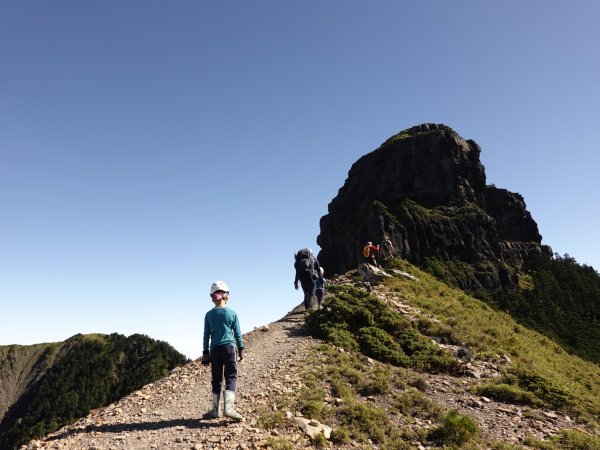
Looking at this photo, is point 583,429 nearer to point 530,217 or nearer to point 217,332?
point 217,332

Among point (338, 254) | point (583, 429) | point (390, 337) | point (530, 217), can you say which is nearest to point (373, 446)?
point (583, 429)

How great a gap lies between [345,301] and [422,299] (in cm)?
765

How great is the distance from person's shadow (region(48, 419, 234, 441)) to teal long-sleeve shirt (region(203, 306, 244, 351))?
1639 mm

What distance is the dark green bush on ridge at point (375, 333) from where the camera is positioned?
1480 cm

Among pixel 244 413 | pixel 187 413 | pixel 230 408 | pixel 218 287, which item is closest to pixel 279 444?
pixel 230 408

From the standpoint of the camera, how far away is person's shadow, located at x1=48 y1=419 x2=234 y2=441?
28.4 feet

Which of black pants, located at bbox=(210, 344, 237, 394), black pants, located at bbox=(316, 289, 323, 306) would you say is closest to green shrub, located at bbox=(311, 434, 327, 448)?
black pants, located at bbox=(210, 344, 237, 394)

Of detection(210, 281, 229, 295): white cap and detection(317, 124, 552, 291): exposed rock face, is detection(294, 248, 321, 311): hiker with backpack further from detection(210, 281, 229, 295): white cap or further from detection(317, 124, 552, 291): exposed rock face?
detection(317, 124, 552, 291): exposed rock face

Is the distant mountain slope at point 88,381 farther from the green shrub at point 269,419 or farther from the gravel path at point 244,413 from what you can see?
the green shrub at point 269,419

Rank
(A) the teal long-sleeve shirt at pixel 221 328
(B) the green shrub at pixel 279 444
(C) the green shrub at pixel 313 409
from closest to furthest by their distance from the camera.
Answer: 1. (B) the green shrub at pixel 279 444
2. (A) the teal long-sleeve shirt at pixel 221 328
3. (C) the green shrub at pixel 313 409

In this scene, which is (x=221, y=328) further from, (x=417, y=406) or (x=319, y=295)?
(x=319, y=295)

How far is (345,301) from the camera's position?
1917cm

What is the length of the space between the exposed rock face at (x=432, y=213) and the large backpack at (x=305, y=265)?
1482 inches

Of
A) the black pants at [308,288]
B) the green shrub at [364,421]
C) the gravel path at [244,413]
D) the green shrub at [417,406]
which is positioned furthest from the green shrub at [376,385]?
the black pants at [308,288]
